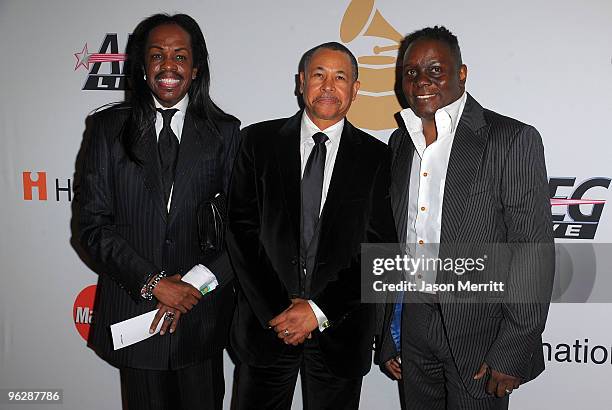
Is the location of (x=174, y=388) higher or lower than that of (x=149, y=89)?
lower

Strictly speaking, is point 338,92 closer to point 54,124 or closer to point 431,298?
point 431,298

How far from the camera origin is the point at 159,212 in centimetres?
234

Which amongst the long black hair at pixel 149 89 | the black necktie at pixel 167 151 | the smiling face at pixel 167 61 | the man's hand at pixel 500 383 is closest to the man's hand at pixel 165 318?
the black necktie at pixel 167 151

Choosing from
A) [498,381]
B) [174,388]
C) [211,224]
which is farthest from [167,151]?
[498,381]

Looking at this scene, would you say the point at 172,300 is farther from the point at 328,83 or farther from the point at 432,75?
the point at 432,75

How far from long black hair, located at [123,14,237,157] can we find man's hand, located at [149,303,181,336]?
2.28ft

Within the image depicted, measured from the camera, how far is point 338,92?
2.29m

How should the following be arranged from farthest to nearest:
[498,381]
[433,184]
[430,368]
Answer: [430,368], [433,184], [498,381]

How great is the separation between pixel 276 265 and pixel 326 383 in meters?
0.53

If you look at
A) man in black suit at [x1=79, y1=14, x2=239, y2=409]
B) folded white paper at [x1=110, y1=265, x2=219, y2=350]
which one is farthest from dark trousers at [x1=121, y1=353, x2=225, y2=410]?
folded white paper at [x1=110, y1=265, x2=219, y2=350]

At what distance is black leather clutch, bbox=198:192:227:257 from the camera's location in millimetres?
2354

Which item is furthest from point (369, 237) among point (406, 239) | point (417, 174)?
point (417, 174)

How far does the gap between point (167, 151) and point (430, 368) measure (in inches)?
55.9

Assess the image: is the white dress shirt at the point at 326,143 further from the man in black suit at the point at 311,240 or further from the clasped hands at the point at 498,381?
the clasped hands at the point at 498,381
